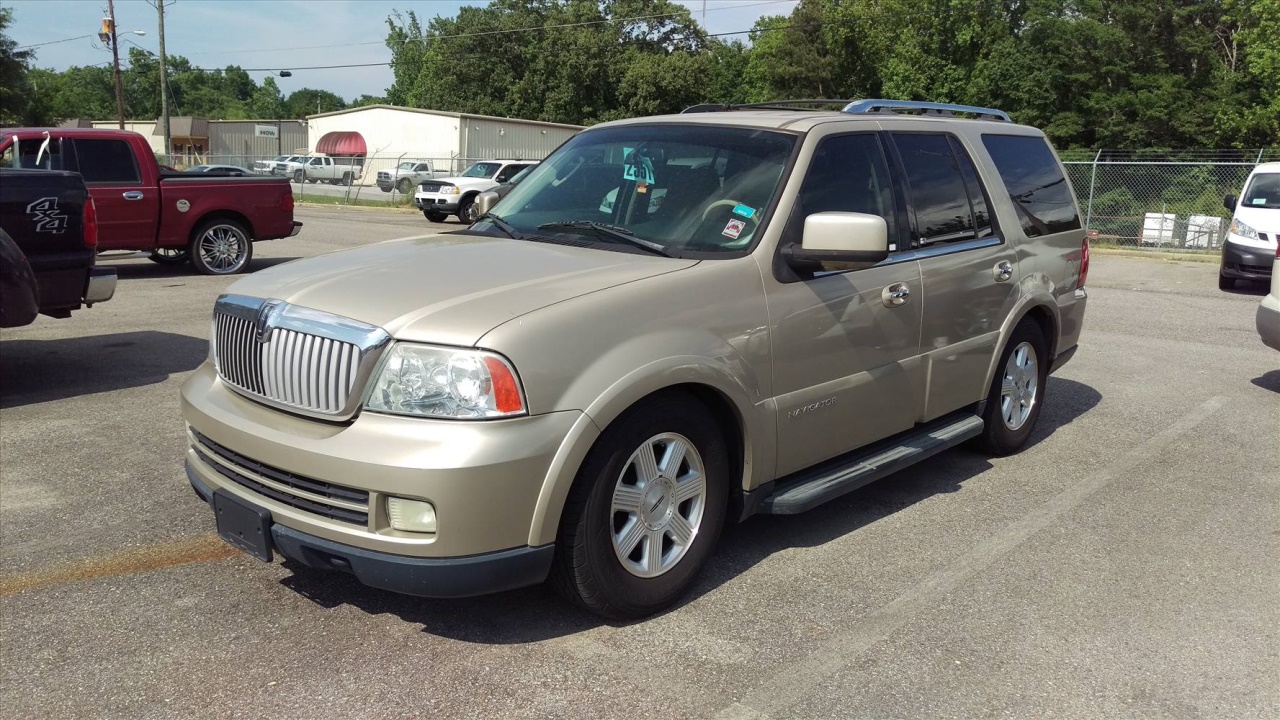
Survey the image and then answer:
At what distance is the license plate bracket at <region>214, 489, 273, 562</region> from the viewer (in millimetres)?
3434

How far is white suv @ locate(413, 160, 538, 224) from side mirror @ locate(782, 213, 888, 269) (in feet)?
78.7

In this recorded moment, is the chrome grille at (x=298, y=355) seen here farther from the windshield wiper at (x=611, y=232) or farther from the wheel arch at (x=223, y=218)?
the wheel arch at (x=223, y=218)

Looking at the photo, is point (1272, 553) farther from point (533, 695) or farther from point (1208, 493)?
point (533, 695)

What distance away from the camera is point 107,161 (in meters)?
12.6

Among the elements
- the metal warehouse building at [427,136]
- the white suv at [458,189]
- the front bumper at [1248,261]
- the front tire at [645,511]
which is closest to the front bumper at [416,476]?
the front tire at [645,511]

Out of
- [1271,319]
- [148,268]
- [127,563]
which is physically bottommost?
[148,268]

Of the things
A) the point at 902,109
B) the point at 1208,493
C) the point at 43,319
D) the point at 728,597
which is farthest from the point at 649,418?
the point at 43,319

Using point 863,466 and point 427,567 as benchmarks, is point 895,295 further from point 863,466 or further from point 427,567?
point 427,567

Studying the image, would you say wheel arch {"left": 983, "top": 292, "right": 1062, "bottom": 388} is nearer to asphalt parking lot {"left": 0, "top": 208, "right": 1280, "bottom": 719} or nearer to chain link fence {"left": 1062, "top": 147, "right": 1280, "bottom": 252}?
asphalt parking lot {"left": 0, "top": 208, "right": 1280, "bottom": 719}

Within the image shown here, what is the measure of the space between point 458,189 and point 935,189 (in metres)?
24.0

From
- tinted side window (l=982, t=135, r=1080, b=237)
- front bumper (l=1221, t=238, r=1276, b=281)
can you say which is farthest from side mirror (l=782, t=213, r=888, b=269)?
front bumper (l=1221, t=238, r=1276, b=281)

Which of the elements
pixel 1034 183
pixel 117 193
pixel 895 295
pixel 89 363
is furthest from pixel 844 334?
pixel 117 193

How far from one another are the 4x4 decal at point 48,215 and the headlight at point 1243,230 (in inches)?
559

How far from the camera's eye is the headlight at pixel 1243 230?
14.1 metres
